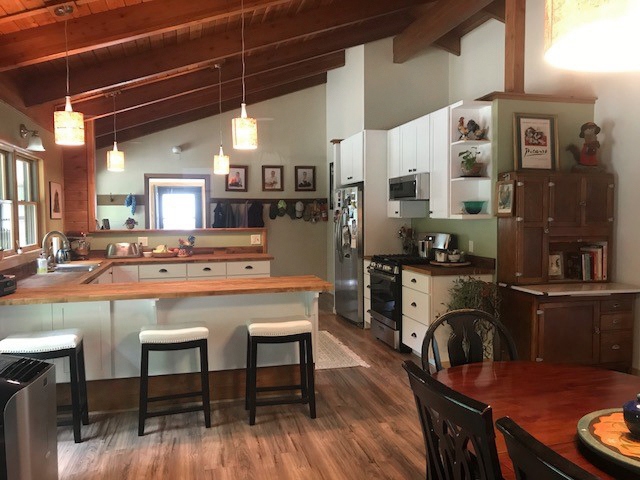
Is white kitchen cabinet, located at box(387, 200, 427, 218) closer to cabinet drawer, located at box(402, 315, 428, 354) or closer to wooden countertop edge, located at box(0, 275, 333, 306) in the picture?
cabinet drawer, located at box(402, 315, 428, 354)

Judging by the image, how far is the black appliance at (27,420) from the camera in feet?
6.48

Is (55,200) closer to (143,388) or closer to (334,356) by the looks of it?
(143,388)

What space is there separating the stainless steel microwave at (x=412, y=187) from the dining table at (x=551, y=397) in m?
3.04

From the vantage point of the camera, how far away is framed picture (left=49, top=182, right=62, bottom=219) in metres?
5.23

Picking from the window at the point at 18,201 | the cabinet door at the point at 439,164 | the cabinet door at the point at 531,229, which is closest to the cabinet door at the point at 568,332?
the cabinet door at the point at 531,229

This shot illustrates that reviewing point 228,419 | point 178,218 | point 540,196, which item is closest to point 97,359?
point 228,419

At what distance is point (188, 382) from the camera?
3494mm

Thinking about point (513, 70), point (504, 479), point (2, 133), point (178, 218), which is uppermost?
point (513, 70)

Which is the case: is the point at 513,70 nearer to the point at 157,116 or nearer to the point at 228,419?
the point at 228,419

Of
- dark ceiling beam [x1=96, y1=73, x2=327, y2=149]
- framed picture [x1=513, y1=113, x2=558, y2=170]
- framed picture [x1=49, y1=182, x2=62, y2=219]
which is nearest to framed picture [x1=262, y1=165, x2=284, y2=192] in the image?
dark ceiling beam [x1=96, y1=73, x2=327, y2=149]

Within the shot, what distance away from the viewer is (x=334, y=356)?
4.83 m

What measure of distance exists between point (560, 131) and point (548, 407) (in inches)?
128

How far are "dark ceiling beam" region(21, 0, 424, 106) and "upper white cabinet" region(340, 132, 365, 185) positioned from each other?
4.96 ft

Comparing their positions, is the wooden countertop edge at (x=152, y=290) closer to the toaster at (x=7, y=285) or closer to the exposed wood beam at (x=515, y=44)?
the toaster at (x=7, y=285)
